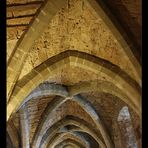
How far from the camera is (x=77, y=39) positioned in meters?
8.41

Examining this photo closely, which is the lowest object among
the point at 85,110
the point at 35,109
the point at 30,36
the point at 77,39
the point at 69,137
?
the point at 30,36

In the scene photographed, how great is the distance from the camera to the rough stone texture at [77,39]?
773cm

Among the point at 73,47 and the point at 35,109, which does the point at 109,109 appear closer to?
the point at 35,109

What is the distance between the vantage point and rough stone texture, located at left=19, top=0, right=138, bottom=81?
7734mm

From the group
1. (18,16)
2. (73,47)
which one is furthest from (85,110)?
(18,16)

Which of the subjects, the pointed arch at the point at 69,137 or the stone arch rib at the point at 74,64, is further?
the pointed arch at the point at 69,137

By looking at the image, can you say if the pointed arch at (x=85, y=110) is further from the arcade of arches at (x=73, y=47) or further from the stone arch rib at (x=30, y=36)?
the stone arch rib at (x=30, y=36)

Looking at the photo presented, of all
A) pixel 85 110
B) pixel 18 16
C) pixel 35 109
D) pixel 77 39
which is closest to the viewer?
pixel 18 16

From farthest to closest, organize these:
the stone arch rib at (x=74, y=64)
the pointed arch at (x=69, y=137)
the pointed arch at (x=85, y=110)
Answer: the pointed arch at (x=69, y=137) → the pointed arch at (x=85, y=110) → the stone arch rib at (x=74, y=64)

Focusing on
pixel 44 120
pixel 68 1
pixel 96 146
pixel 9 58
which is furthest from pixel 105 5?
pixel 96 146

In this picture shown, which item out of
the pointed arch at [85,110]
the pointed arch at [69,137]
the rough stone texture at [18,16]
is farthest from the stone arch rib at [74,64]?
the pointed arch at [69,137]

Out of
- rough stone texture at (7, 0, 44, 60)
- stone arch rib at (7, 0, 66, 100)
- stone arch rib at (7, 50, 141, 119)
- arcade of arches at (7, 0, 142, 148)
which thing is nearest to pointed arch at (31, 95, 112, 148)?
arcade of arches at (7, 0, 142, 148)

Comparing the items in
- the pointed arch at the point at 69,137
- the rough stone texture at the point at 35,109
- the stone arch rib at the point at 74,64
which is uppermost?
the pointed arch at the point at 69,137
